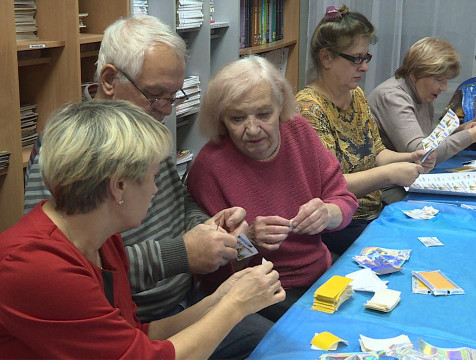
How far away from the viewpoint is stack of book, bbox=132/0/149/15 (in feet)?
9.53

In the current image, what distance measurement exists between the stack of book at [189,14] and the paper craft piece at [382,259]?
5.98 ft

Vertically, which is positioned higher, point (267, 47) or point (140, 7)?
point (140, 7)

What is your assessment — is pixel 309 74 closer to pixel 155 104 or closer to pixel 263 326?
pixel 155 104

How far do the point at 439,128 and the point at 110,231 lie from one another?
6.43 feet

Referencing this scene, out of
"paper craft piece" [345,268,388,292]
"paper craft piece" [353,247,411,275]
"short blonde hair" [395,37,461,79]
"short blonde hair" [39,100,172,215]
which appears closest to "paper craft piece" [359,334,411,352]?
"paper craft piece" [345,268,388,292]

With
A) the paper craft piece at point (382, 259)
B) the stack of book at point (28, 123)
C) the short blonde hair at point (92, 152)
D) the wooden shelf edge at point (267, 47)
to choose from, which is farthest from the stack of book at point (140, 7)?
the short blonde hair at point (92, 152)

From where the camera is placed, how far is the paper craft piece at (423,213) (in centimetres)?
231

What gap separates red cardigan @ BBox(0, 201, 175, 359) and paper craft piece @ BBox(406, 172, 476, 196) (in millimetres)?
1849

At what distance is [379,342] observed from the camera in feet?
4.61

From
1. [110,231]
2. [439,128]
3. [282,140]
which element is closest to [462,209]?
[439,128]

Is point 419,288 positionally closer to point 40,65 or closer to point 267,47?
point 40,65

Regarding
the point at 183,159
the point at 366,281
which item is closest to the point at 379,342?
the point at 366,281

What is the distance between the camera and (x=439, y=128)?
277cm

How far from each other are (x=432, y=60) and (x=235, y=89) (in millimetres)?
1767
